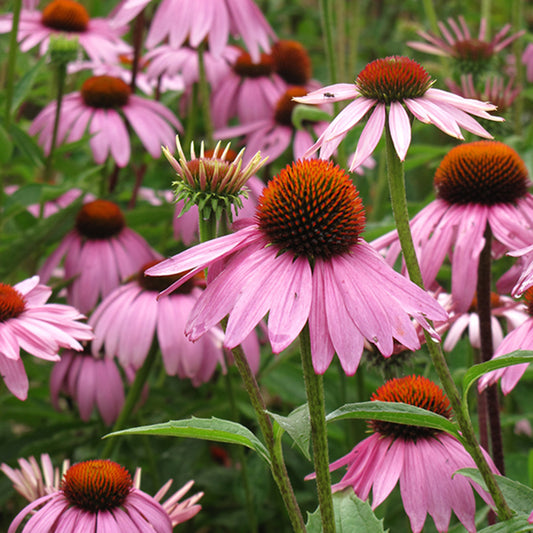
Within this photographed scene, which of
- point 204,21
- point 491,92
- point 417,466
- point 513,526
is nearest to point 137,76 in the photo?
point 204,21

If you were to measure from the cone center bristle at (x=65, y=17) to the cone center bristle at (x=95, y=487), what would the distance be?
1.19 m

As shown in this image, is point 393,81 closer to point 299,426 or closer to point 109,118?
point 299,426

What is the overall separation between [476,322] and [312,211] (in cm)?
47

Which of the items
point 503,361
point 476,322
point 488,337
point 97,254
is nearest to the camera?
point 503,361

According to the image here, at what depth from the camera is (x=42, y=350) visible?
842 mm

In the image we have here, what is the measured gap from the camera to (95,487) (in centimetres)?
73

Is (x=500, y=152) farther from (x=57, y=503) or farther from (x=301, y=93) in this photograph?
(x=301, y=93)

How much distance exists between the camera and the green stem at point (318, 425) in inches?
22.8

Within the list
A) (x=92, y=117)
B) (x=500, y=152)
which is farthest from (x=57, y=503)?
(x=92, y=117)

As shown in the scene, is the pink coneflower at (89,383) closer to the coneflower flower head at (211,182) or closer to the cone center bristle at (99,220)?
the cone center bristle at (99,220)

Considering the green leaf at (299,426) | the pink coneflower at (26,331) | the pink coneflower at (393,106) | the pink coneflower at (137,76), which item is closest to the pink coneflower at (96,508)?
Result: the pink coneflower at (26,331)

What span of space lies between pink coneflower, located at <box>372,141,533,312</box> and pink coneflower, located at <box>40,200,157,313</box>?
622mm

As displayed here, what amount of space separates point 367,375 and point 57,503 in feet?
2.50

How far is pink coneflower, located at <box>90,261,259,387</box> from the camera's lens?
116cm
